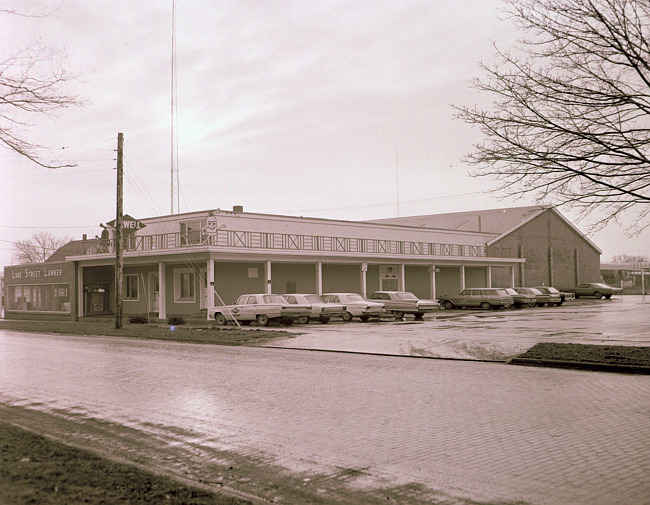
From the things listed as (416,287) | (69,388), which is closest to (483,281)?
(416,287)

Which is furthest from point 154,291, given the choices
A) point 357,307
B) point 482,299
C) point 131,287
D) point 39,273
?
point 482,299

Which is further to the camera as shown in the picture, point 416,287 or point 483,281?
point 483,281

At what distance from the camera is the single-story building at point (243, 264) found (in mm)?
35938

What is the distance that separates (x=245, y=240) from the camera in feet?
119

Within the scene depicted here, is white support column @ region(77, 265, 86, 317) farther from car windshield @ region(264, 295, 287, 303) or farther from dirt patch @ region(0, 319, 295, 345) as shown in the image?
car windshield @ region(264, 295, 287, 303)

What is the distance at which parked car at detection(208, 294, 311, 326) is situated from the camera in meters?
29.2

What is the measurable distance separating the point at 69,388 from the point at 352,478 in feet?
23.8

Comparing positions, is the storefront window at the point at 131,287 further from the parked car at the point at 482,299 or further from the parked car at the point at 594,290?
the parked car at the point at 594,290

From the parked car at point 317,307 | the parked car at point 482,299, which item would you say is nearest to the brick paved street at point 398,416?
the parked car at point 317,307

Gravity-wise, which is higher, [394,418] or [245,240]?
[245,240]

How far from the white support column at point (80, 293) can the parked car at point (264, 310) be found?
49.9 ft

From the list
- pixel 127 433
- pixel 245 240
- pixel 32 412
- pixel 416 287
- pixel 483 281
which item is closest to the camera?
pixel 127 433

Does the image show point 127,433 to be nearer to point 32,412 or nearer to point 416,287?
point 32,412

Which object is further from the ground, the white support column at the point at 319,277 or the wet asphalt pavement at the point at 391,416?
the white support column at the point at 319,277
